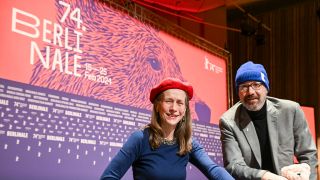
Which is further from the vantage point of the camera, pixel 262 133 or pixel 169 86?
pixel 262 133

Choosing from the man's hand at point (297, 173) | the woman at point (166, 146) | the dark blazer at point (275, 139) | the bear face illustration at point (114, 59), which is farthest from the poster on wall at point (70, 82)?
the man's hand at point (297, 173)

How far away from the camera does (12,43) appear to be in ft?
7.64

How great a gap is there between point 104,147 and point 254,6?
555 cm

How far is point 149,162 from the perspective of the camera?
184 centimetres

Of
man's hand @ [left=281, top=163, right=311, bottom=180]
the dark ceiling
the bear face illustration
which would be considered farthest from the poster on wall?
the dark ceiling

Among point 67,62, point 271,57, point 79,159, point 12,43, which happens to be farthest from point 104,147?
point 271,57

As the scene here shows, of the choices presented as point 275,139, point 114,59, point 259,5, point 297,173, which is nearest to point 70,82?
point 114,59

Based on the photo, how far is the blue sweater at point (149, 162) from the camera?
177 centimetres

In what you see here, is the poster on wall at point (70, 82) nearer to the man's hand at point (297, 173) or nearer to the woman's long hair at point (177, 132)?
the woman's long hair at point (177, 132)

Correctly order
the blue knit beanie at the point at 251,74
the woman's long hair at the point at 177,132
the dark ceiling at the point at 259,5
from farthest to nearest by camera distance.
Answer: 1. the dark ceiling at the point at 259,5
2. the blue knit beanie at the point at 251,74
3. the woman's long hair at the point at 177,132

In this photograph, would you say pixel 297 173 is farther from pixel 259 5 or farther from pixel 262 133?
pixel 259 5

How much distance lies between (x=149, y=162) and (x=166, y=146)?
0.40 feet

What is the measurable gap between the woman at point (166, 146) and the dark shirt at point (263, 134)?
0.47 metres

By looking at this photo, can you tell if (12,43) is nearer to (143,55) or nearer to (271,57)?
(143,55)
